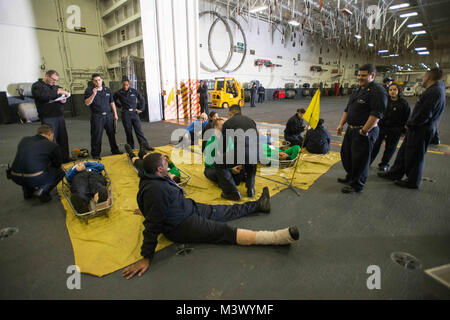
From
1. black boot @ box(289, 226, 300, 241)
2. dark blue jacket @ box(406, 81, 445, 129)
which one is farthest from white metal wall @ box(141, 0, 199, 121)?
black boot @ box(289, 226, 300, 241)

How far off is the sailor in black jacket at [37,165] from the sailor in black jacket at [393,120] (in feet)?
17.4

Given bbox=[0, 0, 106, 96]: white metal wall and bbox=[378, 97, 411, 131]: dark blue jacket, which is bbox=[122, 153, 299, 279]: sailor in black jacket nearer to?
bbox=[378, 97, 411, 131]: dark blue jacket

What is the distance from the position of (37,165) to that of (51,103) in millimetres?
2090

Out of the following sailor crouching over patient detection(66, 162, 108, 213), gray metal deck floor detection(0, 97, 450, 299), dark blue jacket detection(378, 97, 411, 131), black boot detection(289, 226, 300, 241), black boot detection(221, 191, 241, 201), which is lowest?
gray metal deck floor detection(0, 97, 450, 299)

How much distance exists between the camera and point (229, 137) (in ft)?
10.6

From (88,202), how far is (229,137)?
201cm

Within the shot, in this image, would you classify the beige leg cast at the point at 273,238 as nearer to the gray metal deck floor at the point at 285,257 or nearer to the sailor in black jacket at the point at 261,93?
the gray metal deck floor at the point at 285,257

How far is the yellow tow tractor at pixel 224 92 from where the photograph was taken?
14.1 meters

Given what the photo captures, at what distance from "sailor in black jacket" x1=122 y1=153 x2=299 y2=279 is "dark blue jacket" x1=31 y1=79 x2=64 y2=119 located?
12.2ft

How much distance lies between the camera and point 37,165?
309cm

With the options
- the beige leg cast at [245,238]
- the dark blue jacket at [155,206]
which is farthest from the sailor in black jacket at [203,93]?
the beige leg cast at [245,238]

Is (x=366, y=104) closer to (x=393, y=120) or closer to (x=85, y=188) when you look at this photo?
(x=393, y=120)

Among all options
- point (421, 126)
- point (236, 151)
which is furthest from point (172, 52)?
point (421, 126)

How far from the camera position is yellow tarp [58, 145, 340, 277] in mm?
2168
